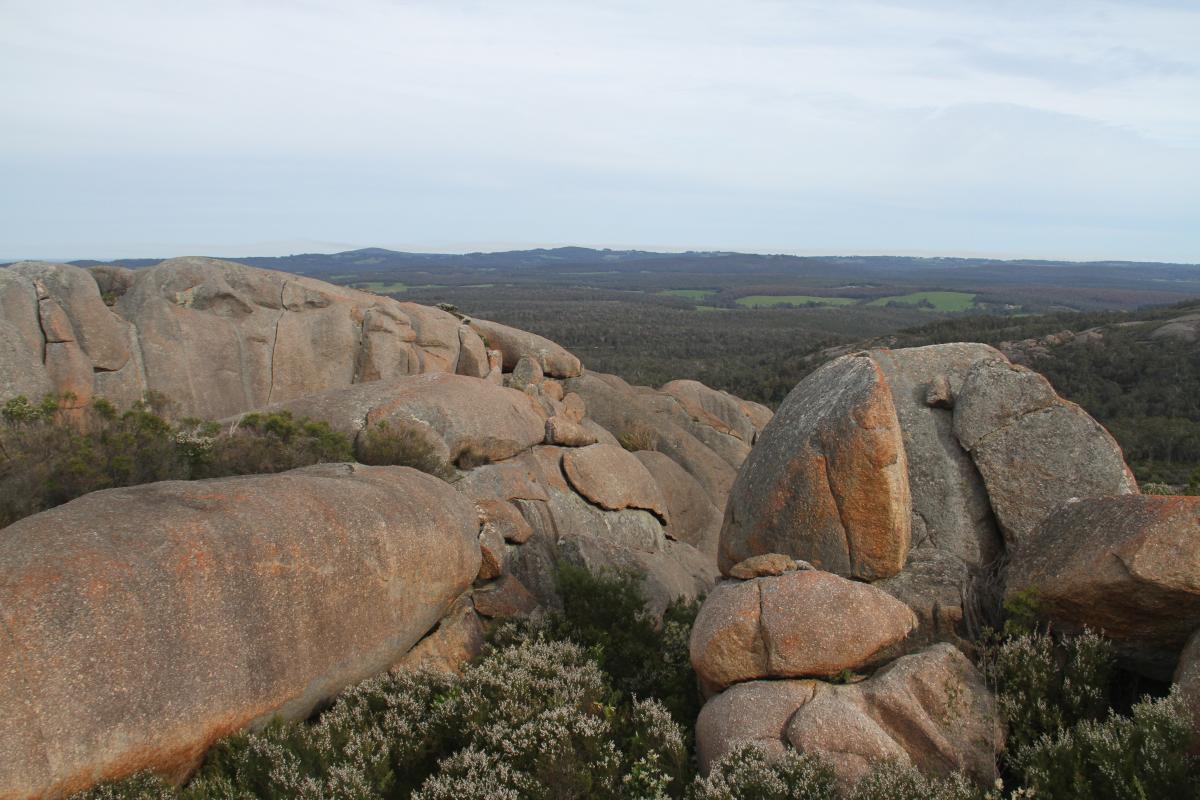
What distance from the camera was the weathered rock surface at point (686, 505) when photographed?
2119 centimetres

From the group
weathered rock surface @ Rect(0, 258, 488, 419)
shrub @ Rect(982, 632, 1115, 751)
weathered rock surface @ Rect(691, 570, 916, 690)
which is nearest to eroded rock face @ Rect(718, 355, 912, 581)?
weathered rock surface @ Rect(691, 570, 916, 690)

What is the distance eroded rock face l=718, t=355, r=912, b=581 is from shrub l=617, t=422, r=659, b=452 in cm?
1297

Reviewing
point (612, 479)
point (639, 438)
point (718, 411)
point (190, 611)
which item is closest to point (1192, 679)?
point (190, 611)

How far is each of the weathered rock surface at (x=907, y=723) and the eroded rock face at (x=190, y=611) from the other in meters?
4.76

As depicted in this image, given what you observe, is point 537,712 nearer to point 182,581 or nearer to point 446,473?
point 182,581

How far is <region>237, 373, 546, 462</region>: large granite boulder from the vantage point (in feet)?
51.4

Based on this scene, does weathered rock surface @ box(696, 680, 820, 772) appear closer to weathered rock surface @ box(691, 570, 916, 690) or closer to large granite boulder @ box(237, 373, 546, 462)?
weathered rock surface @ box(691, 570, 916, 690)

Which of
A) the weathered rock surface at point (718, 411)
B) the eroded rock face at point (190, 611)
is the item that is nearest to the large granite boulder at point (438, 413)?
the eroded rock face at point (190, 611)

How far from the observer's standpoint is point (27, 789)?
6258 mm

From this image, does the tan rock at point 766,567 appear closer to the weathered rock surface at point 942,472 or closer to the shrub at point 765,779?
the shrub at point 765,779

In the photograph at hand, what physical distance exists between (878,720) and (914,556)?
326 cm

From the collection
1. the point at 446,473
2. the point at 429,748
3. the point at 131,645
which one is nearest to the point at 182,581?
the point at 131,645

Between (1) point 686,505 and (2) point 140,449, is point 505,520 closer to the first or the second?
(2) point 140,449

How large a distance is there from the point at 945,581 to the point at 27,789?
9.46 metres
